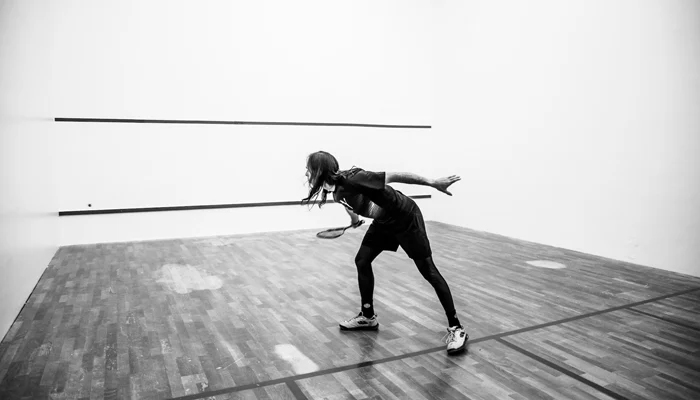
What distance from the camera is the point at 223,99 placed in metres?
5.31

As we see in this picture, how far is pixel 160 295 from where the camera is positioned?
3160mm

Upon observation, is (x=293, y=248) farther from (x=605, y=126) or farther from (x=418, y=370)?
(x=605, y=126)

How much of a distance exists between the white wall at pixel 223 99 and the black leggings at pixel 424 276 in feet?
10.5

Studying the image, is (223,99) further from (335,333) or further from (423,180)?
(423,180)

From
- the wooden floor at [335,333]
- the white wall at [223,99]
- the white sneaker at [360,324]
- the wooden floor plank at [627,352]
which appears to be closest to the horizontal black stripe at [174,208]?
the white wall at [223,99]

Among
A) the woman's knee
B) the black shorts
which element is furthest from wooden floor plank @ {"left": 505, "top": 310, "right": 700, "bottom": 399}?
the black shorts

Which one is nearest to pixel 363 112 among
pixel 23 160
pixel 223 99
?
pixel 223 99

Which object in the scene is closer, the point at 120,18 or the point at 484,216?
the point at 120,18

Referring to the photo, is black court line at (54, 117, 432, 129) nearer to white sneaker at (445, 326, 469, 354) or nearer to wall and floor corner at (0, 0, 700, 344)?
wall and floor corner at (0, 0, 700, 344)

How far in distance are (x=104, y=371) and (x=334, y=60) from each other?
4.54m

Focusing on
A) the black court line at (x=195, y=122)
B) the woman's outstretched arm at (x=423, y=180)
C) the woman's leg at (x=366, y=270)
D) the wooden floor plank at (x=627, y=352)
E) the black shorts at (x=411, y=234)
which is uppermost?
the black court line at (x=195, y=122)

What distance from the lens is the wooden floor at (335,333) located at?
1979 millimetres

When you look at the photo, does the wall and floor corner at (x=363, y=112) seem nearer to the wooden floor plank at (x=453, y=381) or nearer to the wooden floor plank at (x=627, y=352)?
the wooden floor plank at (x=627, y=352)

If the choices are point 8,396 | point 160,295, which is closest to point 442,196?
point 160,295
